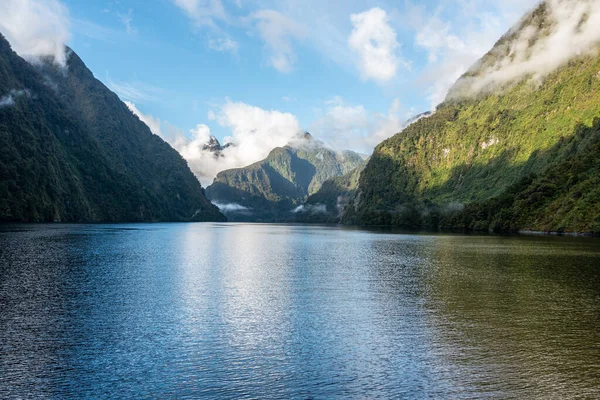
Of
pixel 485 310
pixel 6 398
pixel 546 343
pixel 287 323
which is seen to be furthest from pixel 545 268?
pixel 6 398

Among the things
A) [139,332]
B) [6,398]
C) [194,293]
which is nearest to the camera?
[6,398]

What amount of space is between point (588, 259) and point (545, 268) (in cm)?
1537

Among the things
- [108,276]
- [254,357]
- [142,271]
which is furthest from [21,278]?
[254,357]

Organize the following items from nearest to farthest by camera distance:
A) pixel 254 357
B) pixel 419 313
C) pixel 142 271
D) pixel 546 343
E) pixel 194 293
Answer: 1. pixel 254 357
2. pixel 546 343
3. pixel 419 313
4. pixel 194 293
5. pixel 142 271

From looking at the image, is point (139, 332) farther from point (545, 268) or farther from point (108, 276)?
point (545, 268)

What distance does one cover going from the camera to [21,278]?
4762cm

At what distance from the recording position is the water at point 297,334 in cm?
2020

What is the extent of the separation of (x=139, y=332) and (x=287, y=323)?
381 inches

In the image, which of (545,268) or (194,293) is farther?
(545,268)

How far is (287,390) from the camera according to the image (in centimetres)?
1958

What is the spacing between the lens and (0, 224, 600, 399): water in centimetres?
2020

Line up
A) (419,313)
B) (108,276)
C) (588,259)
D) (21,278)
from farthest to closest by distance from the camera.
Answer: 1. (588,259)
2. (108,276)
3. (21,278)
4. (419,313)

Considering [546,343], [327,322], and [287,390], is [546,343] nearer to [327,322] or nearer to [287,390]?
[327,322]

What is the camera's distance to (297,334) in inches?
1141
